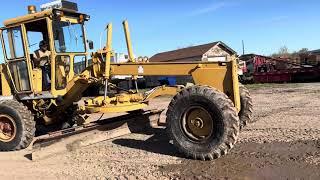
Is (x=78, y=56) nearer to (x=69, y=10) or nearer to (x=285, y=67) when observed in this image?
(x=69, y=10)

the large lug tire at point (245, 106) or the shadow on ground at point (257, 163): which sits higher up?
the large lug tire at point (245, 106)

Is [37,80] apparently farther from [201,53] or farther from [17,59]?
[201,53]

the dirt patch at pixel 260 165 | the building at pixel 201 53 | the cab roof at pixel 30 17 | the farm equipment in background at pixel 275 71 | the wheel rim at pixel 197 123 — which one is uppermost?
the cab roof at pixel 30 17

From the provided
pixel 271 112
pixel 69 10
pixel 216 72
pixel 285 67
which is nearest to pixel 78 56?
pixel 69 10

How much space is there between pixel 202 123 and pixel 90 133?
8.63ft

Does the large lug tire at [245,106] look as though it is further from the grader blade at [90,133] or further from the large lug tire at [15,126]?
the large lug tire at [15,126]

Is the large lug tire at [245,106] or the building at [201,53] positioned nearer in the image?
the large lug tire at [245,106]

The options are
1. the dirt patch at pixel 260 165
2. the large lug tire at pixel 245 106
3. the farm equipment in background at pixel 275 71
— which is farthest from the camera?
the farm equipment in background at pixel 275 71

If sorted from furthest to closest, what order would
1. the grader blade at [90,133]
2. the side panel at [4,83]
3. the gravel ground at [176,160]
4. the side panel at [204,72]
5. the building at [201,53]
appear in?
the building at [201,53] → the side panel at [4,83] → the grader blade at [90,133] → the side panel at [204,72] → the gravel ground at [176,160]

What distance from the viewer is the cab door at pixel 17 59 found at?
10.3m

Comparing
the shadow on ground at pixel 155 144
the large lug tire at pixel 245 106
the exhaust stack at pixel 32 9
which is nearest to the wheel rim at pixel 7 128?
the shadow on ground at pixel 155 144

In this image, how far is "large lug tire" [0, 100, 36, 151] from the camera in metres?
9.70

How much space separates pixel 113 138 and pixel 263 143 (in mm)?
3119

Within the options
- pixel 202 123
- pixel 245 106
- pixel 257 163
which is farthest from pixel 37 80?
pixel 257 163
